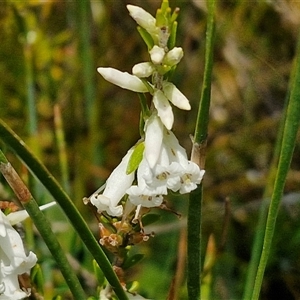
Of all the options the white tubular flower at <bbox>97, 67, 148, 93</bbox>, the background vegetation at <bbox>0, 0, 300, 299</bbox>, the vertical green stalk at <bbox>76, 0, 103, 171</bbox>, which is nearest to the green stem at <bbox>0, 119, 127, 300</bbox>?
the white tubular flower at <bbox>97, 67, 148, 93</bbox>

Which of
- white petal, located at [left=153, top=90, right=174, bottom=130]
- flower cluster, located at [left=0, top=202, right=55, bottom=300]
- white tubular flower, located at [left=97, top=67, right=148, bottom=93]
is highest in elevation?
white tubular flower, located at [left=97, top=67, right=148, bottom=93]

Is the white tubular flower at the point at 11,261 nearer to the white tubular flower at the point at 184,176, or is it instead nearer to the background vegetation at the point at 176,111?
the white tubular flower at the point at 184,176

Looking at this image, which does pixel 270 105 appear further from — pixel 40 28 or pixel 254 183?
pixel 40 28

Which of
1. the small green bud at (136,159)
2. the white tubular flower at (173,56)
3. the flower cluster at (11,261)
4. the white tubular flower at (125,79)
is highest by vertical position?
the white tubular flower at (173,56)

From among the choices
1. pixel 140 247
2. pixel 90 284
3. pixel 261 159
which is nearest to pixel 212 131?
pixel 261 159

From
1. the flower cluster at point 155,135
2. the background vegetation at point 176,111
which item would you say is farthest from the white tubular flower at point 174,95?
the background vegetation at point 176,111

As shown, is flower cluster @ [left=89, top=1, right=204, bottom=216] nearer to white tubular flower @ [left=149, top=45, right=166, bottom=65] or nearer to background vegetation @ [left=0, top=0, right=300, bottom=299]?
white tubular flower @ [left=149, top=45, right=166, bottom=65]
